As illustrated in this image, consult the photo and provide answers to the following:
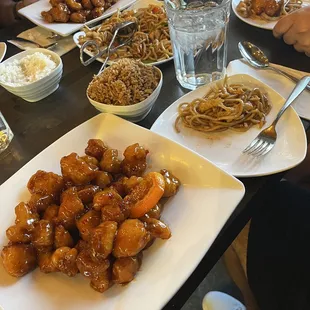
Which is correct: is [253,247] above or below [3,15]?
below

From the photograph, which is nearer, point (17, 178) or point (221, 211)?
point (221, 211)

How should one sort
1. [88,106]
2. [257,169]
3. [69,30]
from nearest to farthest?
1. [257,169]
2. [88,106]
3. [69,30]

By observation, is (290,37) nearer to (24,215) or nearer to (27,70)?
(27,70)

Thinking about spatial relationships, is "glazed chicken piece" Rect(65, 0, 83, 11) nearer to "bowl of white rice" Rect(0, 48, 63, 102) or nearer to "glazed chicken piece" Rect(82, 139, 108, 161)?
"bowl of white rice" Rect(0, 48, 63, 102)

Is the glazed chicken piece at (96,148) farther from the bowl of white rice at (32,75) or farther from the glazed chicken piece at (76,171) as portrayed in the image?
the bowl of white rice at (32,75)

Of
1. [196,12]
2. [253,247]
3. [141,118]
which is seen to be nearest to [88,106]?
[141,118]

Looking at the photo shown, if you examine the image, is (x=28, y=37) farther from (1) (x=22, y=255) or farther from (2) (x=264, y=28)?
(1) (x=22, y=255)

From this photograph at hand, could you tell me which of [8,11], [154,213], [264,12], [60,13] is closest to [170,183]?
[154,213]

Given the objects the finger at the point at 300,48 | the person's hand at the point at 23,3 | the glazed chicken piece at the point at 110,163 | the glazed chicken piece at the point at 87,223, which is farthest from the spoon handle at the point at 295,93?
the person's hand at the point at 23,3
